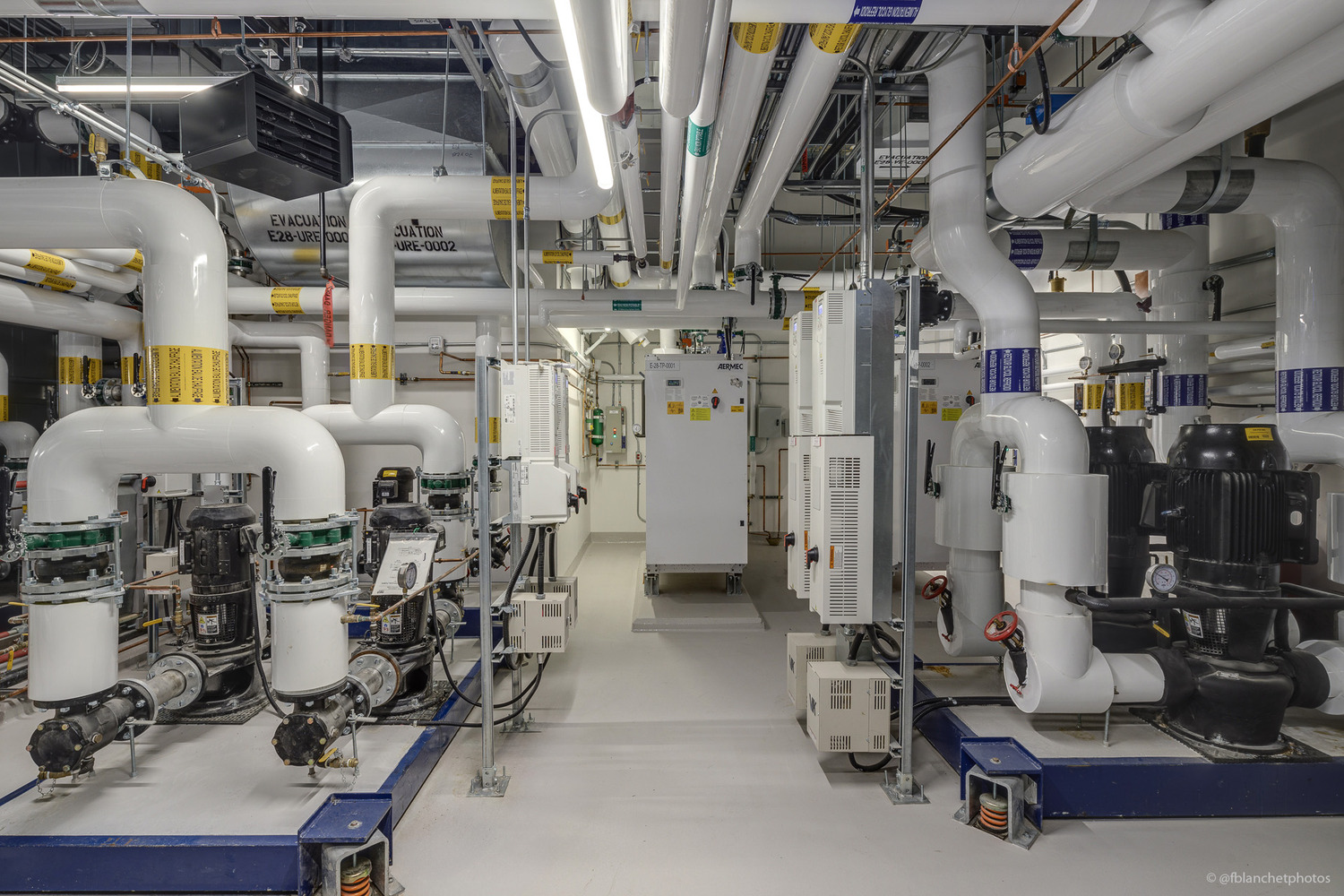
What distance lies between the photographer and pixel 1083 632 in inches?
108

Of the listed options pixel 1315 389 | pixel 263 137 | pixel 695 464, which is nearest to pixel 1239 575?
pixel 1315 389

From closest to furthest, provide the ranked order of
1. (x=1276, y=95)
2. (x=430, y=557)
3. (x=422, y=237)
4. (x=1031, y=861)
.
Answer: (x=1276, y=95) → (x=1031, y=861) → (x=430, y=557) → (x=422, y=237)

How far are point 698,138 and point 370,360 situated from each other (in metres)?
2.41

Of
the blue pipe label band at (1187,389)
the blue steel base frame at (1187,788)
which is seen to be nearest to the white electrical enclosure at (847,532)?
the blue steel base frame at (1187,788)

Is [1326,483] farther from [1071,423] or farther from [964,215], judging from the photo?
[964,215]

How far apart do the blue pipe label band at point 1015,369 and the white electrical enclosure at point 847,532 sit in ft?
2.61

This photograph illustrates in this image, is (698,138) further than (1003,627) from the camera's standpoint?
No

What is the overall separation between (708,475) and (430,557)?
10.5ft

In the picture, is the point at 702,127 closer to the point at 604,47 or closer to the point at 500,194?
the point at 604,47

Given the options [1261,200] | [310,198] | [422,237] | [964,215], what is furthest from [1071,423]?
[310,198]

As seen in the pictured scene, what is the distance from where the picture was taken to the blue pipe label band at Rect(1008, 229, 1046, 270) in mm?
3904

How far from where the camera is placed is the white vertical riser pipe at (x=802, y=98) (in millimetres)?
2076

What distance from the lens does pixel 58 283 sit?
13.9 feet

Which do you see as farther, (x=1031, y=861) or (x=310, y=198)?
(x=310, y=198)
